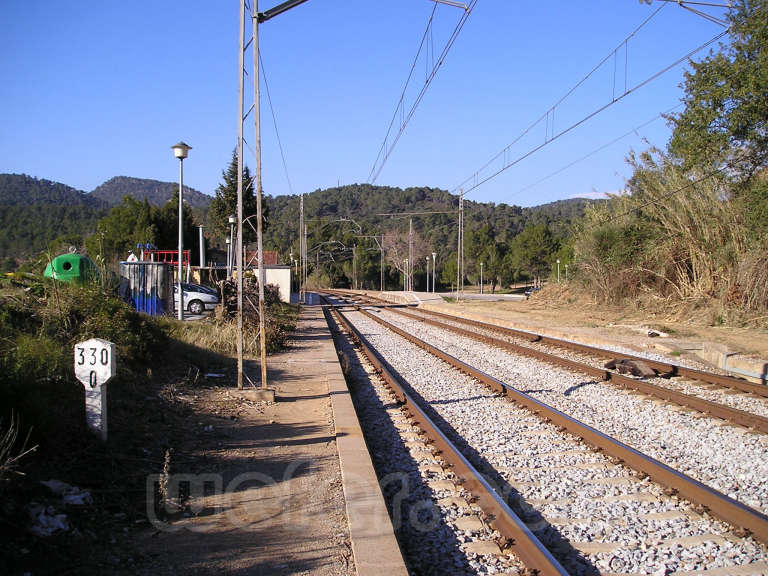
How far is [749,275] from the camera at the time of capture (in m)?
20.9

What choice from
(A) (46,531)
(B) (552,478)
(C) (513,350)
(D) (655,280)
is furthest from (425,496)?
(D) (655,280)

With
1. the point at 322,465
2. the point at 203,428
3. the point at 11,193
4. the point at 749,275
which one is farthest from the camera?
the point at 11,193

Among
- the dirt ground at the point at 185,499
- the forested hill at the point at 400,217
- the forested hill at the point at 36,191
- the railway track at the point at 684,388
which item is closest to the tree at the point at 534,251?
the forested hill at the point at 400,217

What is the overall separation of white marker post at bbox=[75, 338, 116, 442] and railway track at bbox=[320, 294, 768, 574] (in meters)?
3.56

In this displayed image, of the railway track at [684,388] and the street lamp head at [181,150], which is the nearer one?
the railway track at [684,388]

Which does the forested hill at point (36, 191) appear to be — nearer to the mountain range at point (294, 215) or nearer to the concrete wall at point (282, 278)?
the mountain range at point (294, 215)

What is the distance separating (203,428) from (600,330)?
1821 centimetres

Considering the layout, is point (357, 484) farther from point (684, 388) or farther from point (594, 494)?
point (684, 388)

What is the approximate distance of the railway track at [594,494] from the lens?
452 centimetres

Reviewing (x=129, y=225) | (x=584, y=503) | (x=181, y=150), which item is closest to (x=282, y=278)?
(x=129, y=225)

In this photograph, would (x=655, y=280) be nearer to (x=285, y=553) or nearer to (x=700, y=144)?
(x=700, y=144)

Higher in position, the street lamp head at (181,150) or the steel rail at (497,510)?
the street lamp head at (181,150)

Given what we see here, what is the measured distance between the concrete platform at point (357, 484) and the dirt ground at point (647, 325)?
10118mm

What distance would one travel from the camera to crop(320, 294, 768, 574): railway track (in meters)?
4.52
